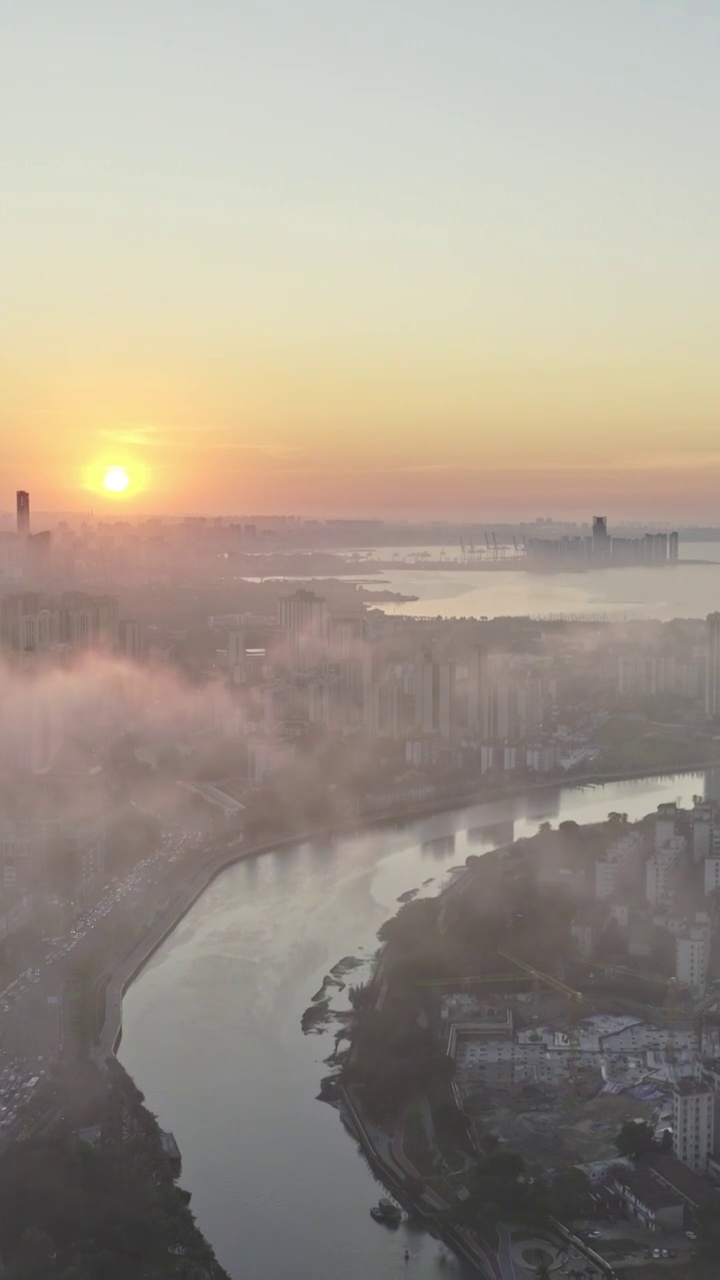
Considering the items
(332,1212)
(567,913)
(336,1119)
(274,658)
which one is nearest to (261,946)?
(567,913)

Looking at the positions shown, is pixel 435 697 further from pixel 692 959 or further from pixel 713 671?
pixel 692 959

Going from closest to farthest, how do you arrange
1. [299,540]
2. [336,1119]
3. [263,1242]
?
[263,1242], [336,1119], [299,540]

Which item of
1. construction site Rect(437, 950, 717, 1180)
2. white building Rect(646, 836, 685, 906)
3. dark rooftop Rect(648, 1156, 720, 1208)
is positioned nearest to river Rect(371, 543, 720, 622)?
white building Rect(646, 836, 685, 906)

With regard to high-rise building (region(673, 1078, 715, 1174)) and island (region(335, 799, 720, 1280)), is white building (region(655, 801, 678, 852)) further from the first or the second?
high-rise building (region(673, 1078, 715, 1174))

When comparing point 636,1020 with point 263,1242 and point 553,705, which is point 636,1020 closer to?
point 263,1242

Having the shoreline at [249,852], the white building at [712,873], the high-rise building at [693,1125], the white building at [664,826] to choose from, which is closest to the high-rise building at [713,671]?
the shoreline at [249,852]

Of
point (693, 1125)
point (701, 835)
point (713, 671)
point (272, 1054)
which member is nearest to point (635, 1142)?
point (693, 1125)
